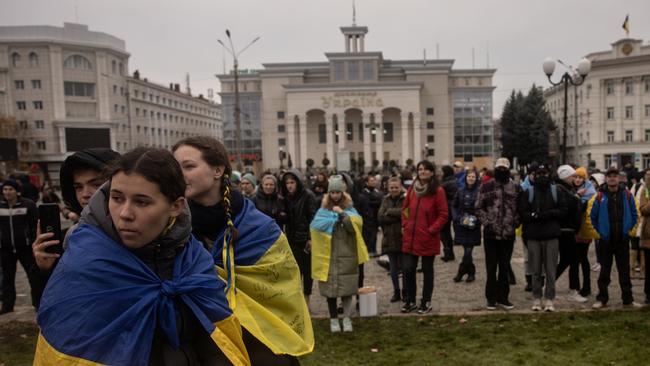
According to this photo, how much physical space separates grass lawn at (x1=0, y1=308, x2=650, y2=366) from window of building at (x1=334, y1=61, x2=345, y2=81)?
223 feet

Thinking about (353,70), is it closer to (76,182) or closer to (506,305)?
(506,305)

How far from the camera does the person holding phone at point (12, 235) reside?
8070 millimetres

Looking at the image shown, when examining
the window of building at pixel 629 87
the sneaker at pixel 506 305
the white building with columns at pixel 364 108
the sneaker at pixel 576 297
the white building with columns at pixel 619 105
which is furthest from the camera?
the white building with columns at pixel 364 108

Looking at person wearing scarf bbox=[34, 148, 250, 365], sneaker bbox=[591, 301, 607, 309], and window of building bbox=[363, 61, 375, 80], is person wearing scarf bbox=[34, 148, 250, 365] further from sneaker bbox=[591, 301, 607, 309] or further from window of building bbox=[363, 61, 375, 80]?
window of building bbox=[363, 61, 375, 80]

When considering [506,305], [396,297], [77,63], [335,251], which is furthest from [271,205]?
[77,63]

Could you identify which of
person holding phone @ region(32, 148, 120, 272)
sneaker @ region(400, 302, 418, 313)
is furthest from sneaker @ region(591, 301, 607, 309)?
person holding phone @ region(32, 148, 120, 272)

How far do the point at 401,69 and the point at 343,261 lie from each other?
71680 millimetres

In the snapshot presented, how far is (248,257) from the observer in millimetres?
2459

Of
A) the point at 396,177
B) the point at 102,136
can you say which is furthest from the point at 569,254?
the point at 102,136

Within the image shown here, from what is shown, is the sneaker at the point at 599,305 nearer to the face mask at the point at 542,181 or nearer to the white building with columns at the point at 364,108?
the face mask at the point at 542,181

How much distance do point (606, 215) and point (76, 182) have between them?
751 centimetres

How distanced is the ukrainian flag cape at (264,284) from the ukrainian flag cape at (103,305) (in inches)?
20.5

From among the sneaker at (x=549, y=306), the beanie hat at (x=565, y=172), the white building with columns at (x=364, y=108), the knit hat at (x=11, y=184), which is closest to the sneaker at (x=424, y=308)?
the sneaker at (x=549, y=306)

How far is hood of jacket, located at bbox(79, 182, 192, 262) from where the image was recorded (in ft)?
5.72
